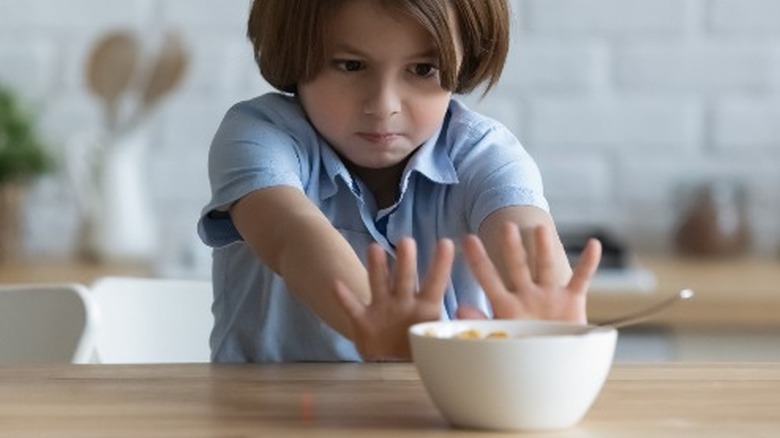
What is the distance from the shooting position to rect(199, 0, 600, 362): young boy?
1517 millimetres

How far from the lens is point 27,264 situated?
3.06 metres

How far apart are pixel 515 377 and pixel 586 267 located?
16 cm

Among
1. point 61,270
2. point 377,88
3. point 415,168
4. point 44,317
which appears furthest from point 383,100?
point 61,270

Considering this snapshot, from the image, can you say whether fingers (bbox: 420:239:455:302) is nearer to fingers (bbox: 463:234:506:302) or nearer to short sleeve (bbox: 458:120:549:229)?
fingers (bbox: 463:234:506:302)

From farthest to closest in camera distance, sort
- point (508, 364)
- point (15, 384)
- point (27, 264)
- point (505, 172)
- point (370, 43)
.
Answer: point (27, 264), point (505, 172), point (370, 43), point (15, 384), point (508, 364)

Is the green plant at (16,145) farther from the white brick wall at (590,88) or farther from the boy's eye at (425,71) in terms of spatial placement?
the boy's eye at (425,71)

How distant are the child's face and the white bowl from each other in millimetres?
513

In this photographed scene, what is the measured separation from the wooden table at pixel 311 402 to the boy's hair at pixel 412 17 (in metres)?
0.35

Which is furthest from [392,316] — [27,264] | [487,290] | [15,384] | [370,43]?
[27,264]

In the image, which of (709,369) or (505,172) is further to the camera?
(505,172)

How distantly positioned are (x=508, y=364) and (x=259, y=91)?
2189 mm

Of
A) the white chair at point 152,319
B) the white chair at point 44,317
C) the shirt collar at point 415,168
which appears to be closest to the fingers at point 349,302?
the shirt collar at point 415,168

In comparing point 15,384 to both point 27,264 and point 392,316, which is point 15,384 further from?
point 27,264

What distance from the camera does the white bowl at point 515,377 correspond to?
1.08m
